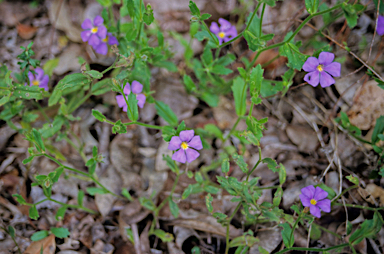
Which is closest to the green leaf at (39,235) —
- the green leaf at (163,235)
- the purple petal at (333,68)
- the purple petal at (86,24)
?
the green leaf at (163,235)

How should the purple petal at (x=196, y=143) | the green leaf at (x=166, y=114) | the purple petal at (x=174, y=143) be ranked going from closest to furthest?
the purple petal at (x=174, y=143) → the purple petal at (x=196, y=143) → the green leaf at (x=166, y=114)

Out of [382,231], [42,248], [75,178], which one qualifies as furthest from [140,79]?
[382,231]

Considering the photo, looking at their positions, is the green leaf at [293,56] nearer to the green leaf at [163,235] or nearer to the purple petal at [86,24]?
the green leaf at [163,235]

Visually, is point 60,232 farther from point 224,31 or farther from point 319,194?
point 224,31

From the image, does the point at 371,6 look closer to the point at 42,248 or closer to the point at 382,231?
the point at 382,231

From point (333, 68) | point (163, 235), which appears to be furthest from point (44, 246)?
point (333, 68)
